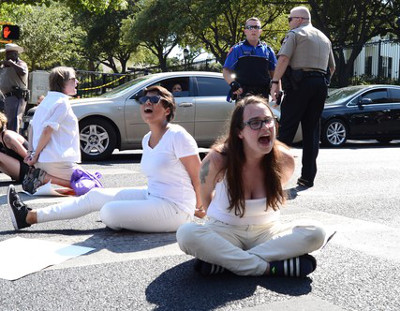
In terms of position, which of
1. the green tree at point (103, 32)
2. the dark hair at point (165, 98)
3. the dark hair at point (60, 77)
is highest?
the green tree at point (103, 32)

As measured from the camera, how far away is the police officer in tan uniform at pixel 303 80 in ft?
24.4

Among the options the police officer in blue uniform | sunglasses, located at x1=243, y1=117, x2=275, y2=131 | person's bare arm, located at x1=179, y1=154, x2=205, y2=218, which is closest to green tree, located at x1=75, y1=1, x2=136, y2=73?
the police officer in blue uniform

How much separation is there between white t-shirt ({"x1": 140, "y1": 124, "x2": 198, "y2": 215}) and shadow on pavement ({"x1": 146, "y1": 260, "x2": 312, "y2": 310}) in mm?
1145

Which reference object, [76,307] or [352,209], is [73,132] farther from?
[76,307]

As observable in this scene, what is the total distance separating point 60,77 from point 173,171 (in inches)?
103

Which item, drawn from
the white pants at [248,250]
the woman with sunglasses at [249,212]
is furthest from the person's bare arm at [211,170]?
the white pants at [248,250]

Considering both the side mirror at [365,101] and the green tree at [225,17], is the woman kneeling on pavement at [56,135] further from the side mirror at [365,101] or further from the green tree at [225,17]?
the green tree at [225,17]

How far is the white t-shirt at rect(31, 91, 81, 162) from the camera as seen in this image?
7.20 meters

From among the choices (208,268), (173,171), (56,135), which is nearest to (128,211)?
(173,171)

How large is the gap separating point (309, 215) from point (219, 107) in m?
6.22

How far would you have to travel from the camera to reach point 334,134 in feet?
48.7

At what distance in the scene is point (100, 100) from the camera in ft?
38.0

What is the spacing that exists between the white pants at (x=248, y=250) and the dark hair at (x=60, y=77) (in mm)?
3732

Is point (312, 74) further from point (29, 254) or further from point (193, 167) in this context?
point (29, 254)
